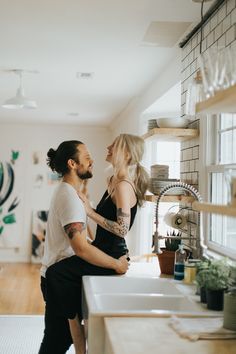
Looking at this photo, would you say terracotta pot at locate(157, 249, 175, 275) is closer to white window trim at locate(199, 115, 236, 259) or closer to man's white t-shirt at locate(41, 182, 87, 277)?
white window trim at locate(199, 115, 236, 259)

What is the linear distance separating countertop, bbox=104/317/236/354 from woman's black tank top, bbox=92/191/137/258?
86 centimetres

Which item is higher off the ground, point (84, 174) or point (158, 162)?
point (158, 162)

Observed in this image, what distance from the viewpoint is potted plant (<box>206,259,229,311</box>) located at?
1.99 metres

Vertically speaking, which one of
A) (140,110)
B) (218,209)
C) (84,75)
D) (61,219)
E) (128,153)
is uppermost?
(84,75)

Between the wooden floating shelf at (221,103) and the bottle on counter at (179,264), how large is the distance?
121cm

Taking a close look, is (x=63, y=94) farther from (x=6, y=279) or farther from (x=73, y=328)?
(x=73, y=328)

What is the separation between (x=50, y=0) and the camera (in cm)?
288

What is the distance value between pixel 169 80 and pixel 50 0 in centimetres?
164

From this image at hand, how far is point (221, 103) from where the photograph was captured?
1.49 meters

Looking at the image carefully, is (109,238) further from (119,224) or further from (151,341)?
(151,341)

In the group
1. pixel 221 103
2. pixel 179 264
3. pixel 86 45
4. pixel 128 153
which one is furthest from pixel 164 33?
pixel 221 103

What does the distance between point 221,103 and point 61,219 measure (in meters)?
1.23

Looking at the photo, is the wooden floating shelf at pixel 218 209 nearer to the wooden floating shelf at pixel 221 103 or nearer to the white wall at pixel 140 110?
the wooden floating shelf at pixel 221 103

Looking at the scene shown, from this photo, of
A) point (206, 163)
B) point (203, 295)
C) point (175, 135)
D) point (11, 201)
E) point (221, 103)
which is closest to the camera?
point (221, 103)
